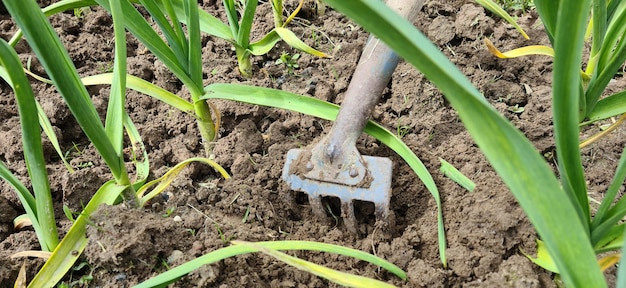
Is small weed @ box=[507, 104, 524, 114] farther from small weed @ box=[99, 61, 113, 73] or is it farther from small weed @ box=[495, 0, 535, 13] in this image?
small weed @ box=[99, 61, 113, 73]

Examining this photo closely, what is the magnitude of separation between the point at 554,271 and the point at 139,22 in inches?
38.6

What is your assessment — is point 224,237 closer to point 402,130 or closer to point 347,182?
point 347,182

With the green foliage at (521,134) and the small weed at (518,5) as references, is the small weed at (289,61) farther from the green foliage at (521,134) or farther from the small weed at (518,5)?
the green foliage at (521,134)

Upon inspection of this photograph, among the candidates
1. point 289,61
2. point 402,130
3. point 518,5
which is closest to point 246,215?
point 402,130

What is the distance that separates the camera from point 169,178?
1.09m

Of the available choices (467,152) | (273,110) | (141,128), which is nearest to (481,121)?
(467,152)

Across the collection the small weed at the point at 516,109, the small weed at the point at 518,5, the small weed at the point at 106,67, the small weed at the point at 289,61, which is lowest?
the small weed at the point at 106,67

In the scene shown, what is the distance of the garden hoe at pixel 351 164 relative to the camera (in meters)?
1.08

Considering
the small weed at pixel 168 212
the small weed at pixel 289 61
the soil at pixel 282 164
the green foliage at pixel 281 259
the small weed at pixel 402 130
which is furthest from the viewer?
the small weed at pixel 289 61

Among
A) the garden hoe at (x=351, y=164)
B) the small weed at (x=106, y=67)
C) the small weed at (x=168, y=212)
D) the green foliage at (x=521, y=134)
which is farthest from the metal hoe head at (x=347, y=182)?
the small weed at (x=106, y=67)

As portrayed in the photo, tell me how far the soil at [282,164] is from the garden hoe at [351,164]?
5 cm

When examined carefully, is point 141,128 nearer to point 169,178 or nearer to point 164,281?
point 169,178

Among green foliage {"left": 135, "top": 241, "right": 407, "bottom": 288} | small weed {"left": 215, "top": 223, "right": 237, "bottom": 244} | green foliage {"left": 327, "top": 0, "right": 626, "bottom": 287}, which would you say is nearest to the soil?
small weed {"left": 215, "top": 223, "right": 237, "bottom": 244}

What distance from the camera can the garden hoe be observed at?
1075mm
